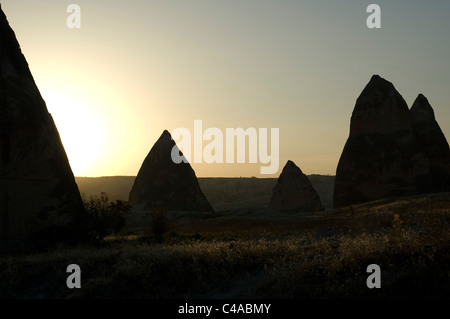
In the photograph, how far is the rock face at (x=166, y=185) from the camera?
41.4 m

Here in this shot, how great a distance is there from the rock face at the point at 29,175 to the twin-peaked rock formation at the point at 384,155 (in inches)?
896

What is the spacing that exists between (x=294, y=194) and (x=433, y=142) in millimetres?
11071

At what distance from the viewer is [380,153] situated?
32.6 metres

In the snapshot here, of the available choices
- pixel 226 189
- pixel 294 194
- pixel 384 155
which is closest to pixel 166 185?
pixel 294 194

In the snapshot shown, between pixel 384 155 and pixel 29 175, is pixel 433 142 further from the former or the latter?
pixel 29 175

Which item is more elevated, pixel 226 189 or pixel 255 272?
pixel 226 189

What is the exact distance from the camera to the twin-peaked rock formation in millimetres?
31812

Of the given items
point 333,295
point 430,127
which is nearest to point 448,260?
point 333,295

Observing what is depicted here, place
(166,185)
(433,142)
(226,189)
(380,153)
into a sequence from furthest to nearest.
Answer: (226,189), (166,185), (433,142), (380,153)

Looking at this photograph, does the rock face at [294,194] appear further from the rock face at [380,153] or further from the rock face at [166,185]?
the rock face at [166,185]

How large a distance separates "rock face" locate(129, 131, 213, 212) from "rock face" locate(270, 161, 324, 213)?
6.52 m

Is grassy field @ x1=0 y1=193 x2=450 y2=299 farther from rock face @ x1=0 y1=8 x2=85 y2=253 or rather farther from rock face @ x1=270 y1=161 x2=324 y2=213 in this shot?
rock face @ x1=270 y1=161 x2=324 y2=213

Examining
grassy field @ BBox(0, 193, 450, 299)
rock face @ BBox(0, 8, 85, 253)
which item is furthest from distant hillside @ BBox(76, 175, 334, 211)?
grassy field @ BBox(0, 193, 450, 299)
